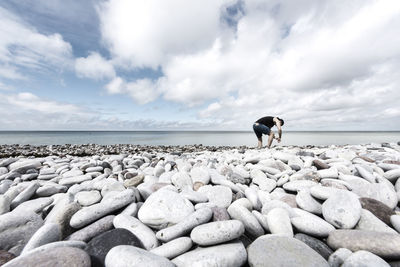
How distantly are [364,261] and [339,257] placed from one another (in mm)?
166

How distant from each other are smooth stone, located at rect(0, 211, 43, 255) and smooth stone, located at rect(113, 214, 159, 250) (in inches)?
31.2

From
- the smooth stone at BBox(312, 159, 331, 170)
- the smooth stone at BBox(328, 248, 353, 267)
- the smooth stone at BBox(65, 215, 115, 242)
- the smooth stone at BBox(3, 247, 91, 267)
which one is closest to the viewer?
the smooth stone at BBox(3, 247, 91, 267)

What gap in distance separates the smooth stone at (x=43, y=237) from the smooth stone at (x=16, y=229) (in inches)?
10.4

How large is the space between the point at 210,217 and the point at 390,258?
1.43 metres

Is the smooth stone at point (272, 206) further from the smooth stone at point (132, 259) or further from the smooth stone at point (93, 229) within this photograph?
the smooth stone at point (93, 229)

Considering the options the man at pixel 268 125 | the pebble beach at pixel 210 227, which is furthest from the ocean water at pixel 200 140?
the pebble beach at pixel 210 227

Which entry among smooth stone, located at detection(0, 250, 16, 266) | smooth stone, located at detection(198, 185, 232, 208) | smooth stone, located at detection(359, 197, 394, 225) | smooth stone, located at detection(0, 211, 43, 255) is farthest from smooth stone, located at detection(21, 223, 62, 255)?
smooth stone, located at detection(359, 197, 394, 225)

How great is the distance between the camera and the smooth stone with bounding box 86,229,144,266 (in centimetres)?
148

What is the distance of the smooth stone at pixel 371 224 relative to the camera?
1790 mm

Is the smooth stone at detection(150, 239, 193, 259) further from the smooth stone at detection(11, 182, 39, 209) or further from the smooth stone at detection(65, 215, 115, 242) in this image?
the smooth stone at detection(11, 182, 39, 209)

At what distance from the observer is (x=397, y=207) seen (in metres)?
2.33

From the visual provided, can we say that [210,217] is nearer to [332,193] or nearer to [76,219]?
[76,219]

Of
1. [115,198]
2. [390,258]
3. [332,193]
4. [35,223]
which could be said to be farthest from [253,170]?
[35,223]

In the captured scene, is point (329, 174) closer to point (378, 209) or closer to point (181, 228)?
point (378, 209)
